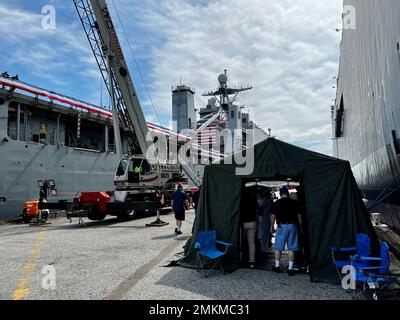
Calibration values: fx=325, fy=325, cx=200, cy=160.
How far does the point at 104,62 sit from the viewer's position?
16312mm

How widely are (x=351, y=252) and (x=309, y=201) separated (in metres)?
1.11

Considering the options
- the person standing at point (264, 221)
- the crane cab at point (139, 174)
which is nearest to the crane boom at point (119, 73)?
the crane cab at point (139, 174)

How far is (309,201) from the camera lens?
6.12 m

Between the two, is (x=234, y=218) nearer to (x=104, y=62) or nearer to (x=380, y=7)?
(x=380, y=7)

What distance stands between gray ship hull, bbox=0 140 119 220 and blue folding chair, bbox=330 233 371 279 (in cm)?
1574

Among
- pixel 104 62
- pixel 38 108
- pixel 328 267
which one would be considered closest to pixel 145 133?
pixel 104 62

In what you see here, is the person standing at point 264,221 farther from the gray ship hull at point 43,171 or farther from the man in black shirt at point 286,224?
the gray ship hull at point 43,171

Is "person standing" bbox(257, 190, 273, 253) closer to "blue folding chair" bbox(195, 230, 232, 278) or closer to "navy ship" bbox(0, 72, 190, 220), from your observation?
"blue folding chair" bbox(195, 230, 232, 278)

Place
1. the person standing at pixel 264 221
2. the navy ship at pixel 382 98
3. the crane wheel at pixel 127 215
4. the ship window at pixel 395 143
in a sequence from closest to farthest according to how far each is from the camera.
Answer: the ship window at pixel 395 143, the navy ship at pixel 382 98, the person standing at pixel 264 221, the crane wheel at pixel 127 215

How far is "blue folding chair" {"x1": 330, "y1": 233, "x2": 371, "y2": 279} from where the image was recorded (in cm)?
520

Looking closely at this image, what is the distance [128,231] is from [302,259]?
7.34 m

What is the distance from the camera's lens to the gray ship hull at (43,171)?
1619 cm

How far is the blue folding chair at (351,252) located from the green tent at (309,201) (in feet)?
0.50

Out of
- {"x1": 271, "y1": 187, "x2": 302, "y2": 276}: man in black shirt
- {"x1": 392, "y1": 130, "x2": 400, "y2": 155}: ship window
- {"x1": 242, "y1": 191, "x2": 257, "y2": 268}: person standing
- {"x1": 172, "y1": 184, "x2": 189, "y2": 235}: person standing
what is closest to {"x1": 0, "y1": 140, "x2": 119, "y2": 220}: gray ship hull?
{"x1": 172, "y1": 184, "x2": 189, "y2": 235}: person standing
